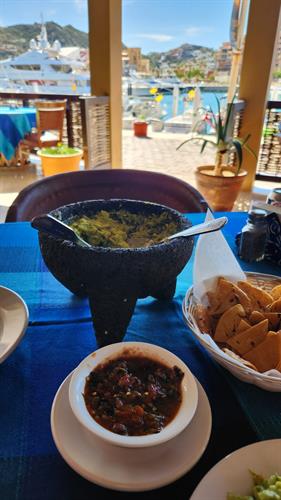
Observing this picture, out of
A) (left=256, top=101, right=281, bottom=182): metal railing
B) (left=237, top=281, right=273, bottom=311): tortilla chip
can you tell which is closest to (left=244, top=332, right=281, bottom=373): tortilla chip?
(left=237, top=281, right=273, bottom=311): tortilla chip

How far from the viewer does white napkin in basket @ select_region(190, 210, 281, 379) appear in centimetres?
65

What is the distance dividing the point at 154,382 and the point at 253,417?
0.14m

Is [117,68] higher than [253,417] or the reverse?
higher

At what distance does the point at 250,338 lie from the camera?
0.53 metres

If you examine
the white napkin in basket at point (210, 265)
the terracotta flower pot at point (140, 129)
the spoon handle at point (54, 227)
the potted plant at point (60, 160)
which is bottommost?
the terracotta flower pot at point (140, 129)

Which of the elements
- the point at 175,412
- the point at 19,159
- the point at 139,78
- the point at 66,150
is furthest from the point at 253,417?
the point at 139,78

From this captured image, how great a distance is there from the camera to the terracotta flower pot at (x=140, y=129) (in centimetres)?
870

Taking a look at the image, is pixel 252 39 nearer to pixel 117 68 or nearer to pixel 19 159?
pixel 117 68

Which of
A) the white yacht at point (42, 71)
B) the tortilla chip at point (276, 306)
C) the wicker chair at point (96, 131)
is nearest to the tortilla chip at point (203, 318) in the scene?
the tortilla chip at point (276, 306)

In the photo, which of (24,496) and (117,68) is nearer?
(24,496)

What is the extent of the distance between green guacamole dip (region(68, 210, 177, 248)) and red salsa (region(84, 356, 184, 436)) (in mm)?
260

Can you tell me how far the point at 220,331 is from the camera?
0.57m

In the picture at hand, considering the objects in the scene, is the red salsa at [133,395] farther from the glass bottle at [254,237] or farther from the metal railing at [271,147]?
the metal railing at [271,147]

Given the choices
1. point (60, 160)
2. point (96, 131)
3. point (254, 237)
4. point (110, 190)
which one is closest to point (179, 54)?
point (60, 160)
